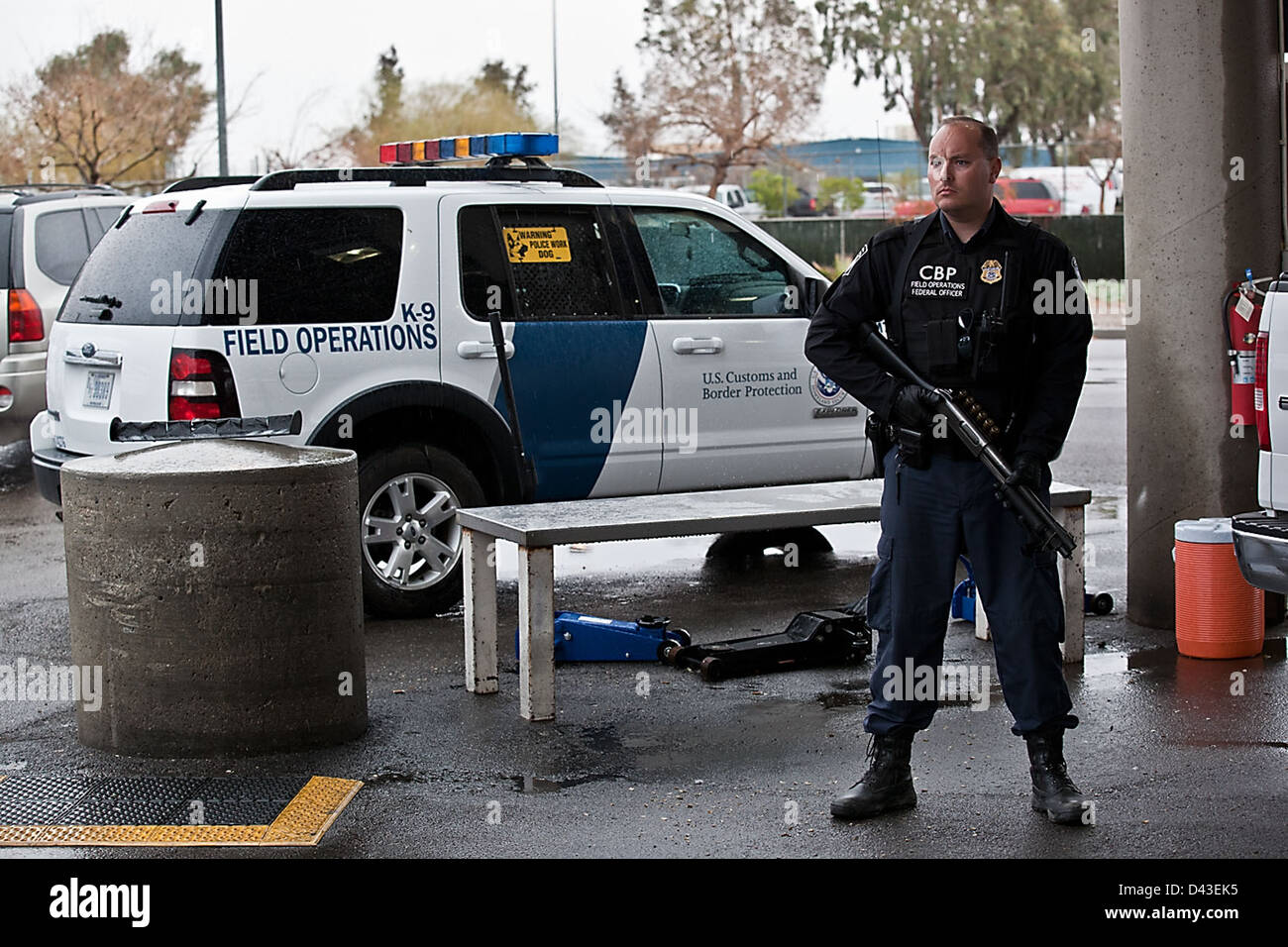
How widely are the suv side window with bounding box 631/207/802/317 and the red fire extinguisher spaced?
2.42m

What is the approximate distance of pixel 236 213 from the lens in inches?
306

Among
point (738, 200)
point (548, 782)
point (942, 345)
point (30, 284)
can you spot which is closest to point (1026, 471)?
point (942, 345)

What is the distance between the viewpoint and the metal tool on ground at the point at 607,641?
732cm

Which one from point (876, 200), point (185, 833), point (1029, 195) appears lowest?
point (185, 833)

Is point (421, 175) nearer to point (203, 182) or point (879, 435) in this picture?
point (203, 182)

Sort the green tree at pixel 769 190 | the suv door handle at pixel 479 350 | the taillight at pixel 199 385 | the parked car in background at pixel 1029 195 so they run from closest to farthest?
the taillight at pixel 199 385 → the suv door handle at pixel 479 350 → the parked car in background at pixel 1029 195 → the green tree at pixel 769 190

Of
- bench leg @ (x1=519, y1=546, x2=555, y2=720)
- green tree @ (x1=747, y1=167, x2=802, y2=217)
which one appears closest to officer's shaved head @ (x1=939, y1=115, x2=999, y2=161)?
bench leg @ (x1=519, y1=546, x2=555, y2=720)

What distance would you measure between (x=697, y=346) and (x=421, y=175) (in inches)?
64.9

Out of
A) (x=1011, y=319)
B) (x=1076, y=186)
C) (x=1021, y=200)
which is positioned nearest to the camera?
(x=1011, y=319)

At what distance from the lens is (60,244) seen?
12.4 metres

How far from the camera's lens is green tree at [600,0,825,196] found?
1551 inches

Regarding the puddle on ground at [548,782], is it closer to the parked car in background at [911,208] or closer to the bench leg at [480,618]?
the bench leg at [480,618]

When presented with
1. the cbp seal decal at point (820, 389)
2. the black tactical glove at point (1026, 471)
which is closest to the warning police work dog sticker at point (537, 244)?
the cbp seal decal at point (820, 389)

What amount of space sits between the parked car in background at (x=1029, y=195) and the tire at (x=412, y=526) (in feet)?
113
